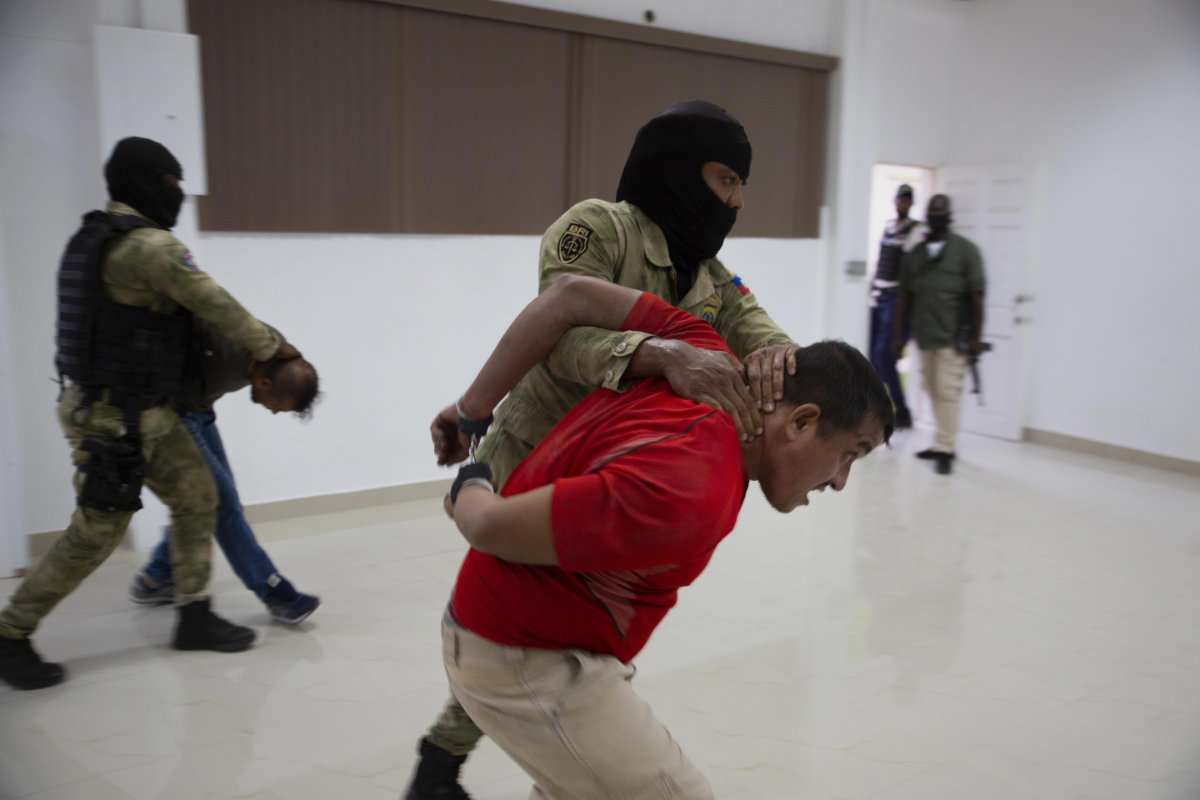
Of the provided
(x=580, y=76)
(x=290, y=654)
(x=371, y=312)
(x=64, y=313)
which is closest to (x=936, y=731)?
(x=290, y=654)

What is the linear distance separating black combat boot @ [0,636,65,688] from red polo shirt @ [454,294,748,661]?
1988mm

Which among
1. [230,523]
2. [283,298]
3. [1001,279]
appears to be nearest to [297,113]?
[283,298]

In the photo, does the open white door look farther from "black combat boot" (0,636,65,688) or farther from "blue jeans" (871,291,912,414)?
"black combat boot" (0,636,65,688)

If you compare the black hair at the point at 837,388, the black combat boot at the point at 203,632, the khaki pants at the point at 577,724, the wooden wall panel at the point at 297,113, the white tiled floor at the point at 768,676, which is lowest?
the white tiled floor at the point at 768,676

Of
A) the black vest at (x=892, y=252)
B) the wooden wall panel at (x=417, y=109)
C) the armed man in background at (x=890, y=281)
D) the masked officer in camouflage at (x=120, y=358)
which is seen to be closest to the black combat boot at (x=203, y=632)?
the masked officer in camouflage at (x=120, y=358)

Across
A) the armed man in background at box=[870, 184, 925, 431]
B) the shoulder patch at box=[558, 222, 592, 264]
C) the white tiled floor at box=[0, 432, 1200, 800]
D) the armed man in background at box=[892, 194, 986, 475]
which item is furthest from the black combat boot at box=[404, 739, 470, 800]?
the armed man in background at box=[870, 184, 925, 431]

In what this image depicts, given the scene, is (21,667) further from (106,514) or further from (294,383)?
(294,383)

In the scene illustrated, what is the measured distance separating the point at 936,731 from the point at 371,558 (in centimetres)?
236

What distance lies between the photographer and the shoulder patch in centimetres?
154

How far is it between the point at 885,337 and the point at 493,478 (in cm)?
495

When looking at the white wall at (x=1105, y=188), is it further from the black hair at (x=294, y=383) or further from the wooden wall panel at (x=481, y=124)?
the black hair at (x=294, y=383)

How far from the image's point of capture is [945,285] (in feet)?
17.4

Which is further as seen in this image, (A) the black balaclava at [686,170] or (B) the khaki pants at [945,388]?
(B) the khaki pants at [945,388]

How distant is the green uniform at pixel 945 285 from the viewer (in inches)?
208
